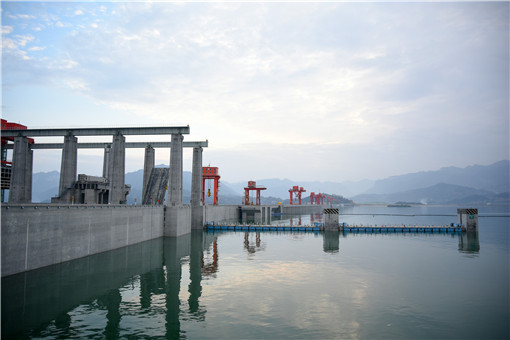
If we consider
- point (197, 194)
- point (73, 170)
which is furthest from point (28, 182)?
point (197, 194)

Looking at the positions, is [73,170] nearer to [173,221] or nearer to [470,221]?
[173,221]

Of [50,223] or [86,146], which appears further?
[86,146]

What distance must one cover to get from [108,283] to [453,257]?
4171cm

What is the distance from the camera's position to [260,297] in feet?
81.0

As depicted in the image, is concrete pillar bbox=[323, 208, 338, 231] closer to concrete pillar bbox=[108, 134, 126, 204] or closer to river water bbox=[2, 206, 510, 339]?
river water bbox=[2, 206, 510, 339]

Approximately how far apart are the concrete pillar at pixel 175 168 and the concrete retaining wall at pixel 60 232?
8.46m

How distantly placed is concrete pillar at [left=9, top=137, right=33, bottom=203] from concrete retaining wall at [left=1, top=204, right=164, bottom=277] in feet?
84.3

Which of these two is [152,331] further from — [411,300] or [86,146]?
[86,146]

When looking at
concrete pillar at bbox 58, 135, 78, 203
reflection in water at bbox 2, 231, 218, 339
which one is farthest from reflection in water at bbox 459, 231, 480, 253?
concrete pillar at bbox 58, 135, 78, 203

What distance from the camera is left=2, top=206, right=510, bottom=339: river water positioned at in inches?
739

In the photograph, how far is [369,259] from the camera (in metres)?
41.4

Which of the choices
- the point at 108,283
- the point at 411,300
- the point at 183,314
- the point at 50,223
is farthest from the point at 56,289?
the point at 411,300

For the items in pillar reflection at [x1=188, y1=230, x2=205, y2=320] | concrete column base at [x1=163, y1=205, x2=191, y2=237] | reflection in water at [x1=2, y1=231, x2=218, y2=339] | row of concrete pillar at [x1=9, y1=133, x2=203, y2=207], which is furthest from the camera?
concrete column base at [x1=163, y1=205, x2=191, y2=237]

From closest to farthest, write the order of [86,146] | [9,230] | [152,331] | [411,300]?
1. [152,331]
2. [411,300]
3. [9,230]
4. [86,146]
